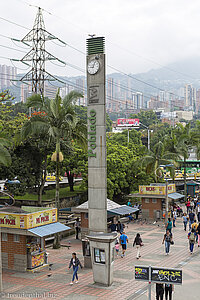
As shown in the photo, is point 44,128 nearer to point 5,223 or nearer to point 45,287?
point 5,223

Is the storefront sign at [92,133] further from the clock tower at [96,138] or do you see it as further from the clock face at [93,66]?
the clock face at [93,66]

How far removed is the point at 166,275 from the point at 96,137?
8.32 metres

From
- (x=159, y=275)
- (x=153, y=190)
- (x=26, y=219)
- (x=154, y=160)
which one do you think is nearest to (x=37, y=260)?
(x=26, y=219)

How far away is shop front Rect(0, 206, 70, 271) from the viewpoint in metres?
19.3

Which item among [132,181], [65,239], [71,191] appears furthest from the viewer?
[71,191]

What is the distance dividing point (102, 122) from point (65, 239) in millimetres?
12450

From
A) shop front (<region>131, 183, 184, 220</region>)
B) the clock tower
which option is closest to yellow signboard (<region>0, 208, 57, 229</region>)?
the clock tower

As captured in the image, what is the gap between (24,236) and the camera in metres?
19.7

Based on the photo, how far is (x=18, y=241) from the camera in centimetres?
1984

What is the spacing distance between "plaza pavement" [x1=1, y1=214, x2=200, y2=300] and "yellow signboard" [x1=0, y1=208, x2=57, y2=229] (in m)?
2.33

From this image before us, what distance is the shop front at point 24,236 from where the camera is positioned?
19.3 m

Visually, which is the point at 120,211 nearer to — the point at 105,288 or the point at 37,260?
the point at 37,260

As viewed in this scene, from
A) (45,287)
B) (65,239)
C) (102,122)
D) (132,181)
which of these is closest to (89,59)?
(102,122)

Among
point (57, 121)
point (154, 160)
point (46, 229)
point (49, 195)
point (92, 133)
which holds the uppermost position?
point (57, 121)
